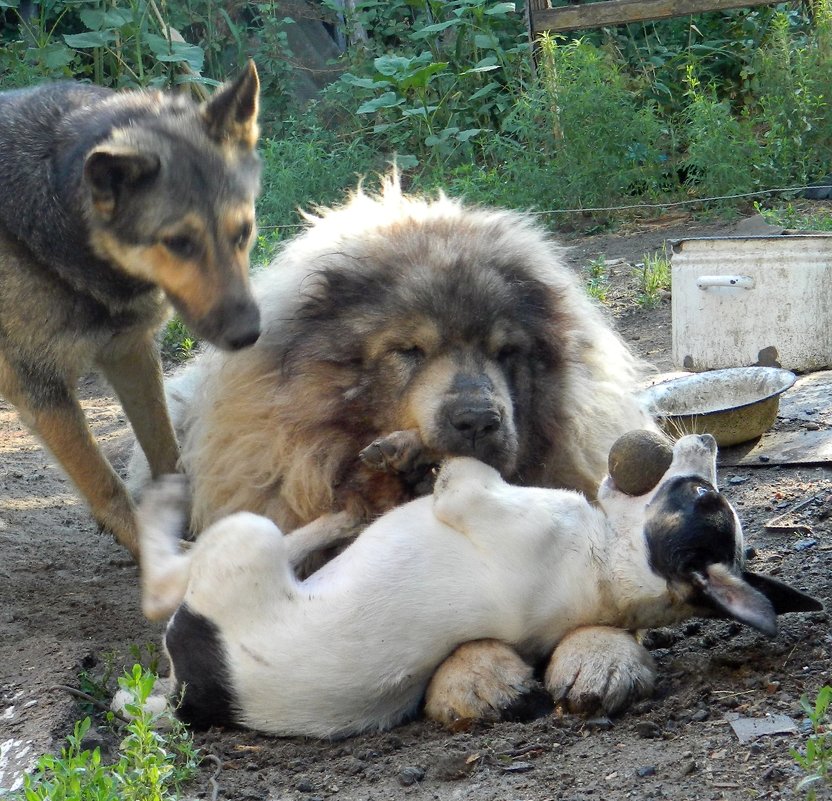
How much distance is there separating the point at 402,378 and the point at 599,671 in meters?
1.12

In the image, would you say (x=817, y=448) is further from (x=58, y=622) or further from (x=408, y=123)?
(x=408, y=123)

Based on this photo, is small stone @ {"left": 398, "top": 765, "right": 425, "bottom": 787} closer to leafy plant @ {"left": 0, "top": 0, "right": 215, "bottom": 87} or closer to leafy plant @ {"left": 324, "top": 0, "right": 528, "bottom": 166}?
leafy plant @ {"left": 0, "top": 0, "right": 215, "bottom": 87}

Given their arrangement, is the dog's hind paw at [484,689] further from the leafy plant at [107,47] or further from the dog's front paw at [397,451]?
the leafy plant at [107,47]

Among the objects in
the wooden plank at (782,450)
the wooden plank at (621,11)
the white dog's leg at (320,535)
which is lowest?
the wooden plank at (782,450)

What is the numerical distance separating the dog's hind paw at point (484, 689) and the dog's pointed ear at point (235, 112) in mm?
2372

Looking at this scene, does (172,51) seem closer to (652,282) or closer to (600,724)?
(652,282)

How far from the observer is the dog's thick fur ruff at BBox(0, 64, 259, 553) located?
4.29 meters

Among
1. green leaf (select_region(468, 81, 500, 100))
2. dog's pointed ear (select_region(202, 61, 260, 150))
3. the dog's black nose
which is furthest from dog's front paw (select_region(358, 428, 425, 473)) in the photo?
green leaf (select_region(468, 81, 500, 100))

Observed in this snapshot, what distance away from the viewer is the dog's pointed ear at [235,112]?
4.65 metres

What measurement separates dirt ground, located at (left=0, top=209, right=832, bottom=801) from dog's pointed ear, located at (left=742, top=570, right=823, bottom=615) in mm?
131

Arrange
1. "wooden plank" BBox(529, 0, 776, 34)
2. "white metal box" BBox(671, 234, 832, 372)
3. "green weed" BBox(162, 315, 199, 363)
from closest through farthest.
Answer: "white metal box" BBox(671, 234, 832, 372) → "green weed" BBox(162, 315, 199, 363) → "wooden plank" BBox(529, 0, 776, 34)

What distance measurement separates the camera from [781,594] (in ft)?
10.8

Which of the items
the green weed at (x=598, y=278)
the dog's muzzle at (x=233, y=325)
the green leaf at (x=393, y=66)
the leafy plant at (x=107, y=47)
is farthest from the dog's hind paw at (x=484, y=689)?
the green leaf at (x=393, y=66)

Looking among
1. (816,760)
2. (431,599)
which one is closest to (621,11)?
(431,599)
